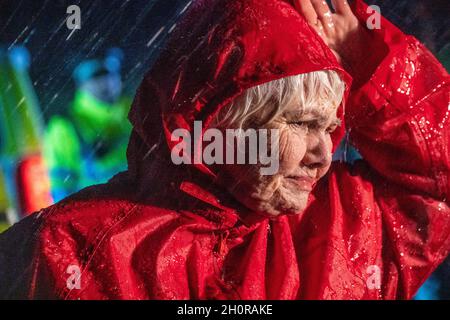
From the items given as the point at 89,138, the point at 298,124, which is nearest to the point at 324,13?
the point at 298,124

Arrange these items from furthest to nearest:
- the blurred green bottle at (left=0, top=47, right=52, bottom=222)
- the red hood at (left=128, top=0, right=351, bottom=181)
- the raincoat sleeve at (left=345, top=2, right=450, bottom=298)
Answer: the blurred green bottle at (left=0, top=47, right=52, bottom=222)
the raincoat sleeve at (left=345, top=2, right=450, bottom=298)
the red hood at (left=128, top=0, right=351, bottom=181)

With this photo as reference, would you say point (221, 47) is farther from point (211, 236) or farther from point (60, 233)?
point (60, 233)

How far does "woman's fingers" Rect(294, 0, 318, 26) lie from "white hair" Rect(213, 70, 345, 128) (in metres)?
0.23

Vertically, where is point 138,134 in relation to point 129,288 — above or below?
above

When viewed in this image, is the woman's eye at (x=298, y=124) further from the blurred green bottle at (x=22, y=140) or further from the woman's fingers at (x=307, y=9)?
the blurred green bottle at (x=22, y=140)

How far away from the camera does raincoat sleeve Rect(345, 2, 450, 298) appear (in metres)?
1.51

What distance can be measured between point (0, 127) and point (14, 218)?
0.31 metres

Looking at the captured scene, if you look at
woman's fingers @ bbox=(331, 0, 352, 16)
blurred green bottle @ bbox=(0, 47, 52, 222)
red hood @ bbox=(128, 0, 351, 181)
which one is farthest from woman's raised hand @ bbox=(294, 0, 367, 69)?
blurred green bottle @ bbox=(0, 47, 52, 222)

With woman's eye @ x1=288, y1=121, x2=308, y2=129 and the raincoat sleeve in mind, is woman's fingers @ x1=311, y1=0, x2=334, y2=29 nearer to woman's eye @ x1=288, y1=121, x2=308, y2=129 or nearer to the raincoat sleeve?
the raincoat sleeve

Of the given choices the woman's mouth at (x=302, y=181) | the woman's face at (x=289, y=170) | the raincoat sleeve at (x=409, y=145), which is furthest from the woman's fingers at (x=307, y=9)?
the woman's mouth at (x=302, y=181)

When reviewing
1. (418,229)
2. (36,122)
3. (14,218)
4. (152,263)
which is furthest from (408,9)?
(14,218)

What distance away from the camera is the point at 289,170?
138cm
